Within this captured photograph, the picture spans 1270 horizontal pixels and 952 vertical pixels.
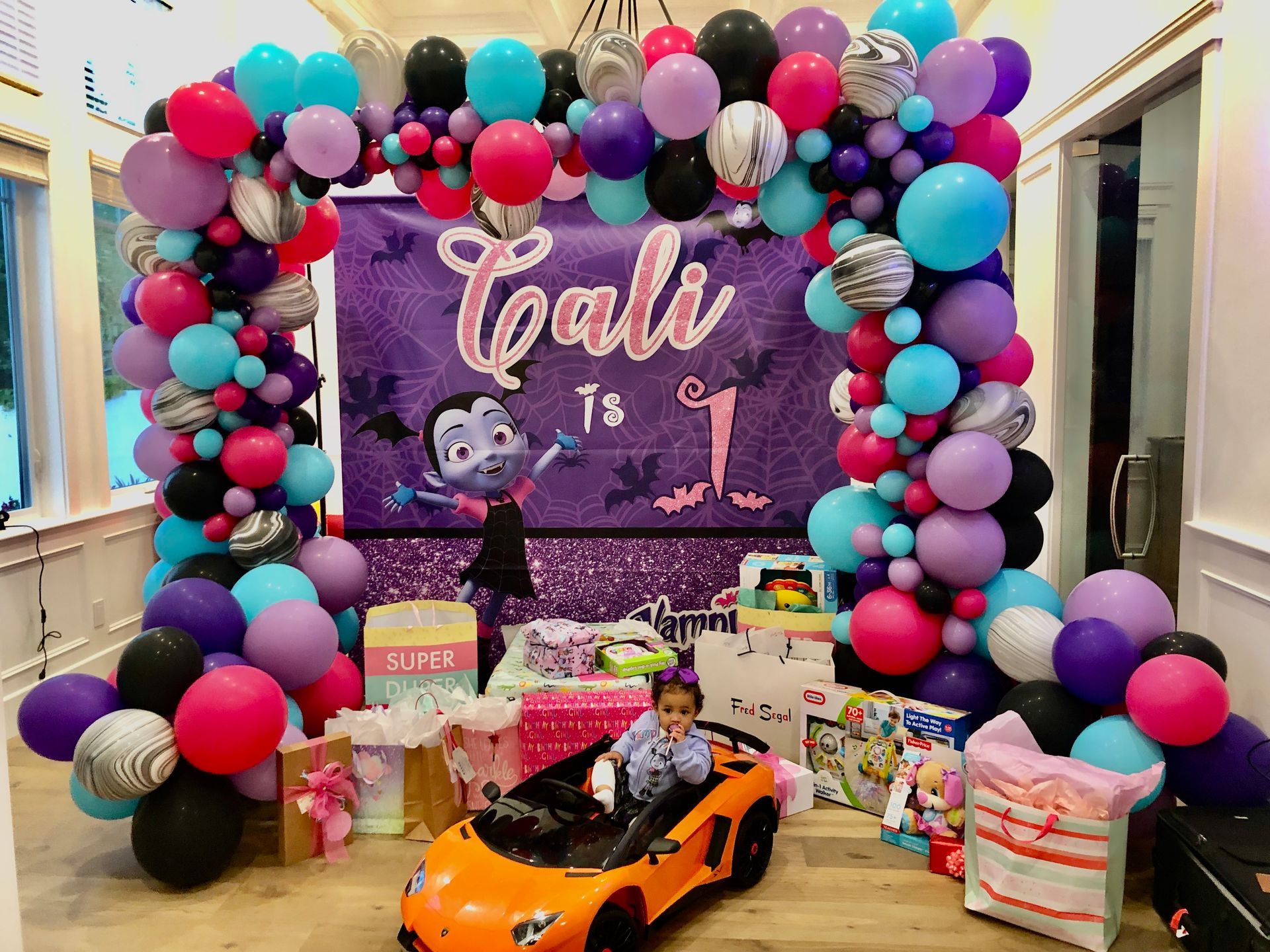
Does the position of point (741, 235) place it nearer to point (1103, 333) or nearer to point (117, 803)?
point (1103, 333)

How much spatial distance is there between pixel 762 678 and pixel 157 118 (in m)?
2.85

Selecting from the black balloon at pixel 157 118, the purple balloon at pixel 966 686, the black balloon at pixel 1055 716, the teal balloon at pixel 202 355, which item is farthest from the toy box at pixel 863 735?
the black balloon at pixel 157 118

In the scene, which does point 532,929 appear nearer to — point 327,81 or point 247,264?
point 247,264

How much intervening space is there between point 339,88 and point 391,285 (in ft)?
4.92

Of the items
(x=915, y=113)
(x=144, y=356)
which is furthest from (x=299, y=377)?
(x=915, y=113)

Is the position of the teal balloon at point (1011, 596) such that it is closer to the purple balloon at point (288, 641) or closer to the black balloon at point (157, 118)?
the purple balloon at point (288, 641)

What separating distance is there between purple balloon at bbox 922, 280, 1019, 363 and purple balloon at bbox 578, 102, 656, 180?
1.01m

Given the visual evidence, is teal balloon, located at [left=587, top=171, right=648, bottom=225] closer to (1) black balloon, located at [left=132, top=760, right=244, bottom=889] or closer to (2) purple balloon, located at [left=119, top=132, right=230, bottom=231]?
(2) purple balloon, located at [left=119, top=132, right=230, bottom=231]

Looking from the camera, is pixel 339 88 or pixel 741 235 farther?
pixel 741 235

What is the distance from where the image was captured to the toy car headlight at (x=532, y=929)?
1866 mm

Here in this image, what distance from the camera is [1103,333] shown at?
11.8ft

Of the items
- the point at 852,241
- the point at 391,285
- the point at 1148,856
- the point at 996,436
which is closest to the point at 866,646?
the point at 996,436

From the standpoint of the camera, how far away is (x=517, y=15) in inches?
203

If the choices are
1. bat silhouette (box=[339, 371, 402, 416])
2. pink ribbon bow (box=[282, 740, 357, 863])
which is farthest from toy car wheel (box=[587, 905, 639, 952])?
bat silhouette (box=[339, 371, 402, 416])
